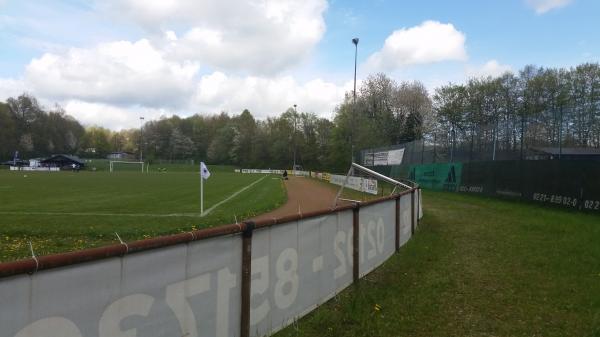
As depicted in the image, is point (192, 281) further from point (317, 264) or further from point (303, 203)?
point (303, 203)

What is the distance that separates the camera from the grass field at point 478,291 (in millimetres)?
5273

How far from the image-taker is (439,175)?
31.9 meters

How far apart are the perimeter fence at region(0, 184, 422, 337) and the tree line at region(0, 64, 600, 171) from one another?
695 inches

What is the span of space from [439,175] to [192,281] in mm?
30082

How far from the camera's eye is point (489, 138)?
2572 cm

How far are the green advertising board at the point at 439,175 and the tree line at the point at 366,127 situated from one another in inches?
59.8

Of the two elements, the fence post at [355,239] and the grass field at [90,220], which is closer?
the fence post at [355,239]

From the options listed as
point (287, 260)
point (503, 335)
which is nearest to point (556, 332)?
point (503, 335)

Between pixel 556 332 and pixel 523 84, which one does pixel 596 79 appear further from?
pixel 556 332

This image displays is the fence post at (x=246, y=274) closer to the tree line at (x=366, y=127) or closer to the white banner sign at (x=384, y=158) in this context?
the tree line at (x=366, y=127)

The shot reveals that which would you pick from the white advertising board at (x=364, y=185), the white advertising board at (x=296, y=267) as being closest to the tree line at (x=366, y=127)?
the white advertising board at (x=364, y=185)

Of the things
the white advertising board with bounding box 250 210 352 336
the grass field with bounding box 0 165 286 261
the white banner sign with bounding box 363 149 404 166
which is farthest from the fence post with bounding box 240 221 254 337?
the white banner sign with bounding box 363 149 404 166

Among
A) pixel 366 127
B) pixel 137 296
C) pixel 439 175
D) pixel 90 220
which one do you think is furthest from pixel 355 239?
pixel 366 127

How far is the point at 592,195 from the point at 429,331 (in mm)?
13470
